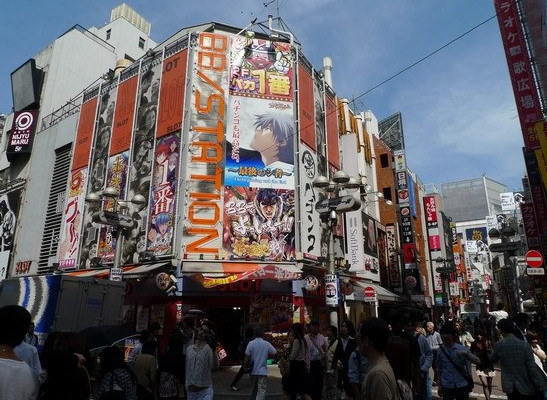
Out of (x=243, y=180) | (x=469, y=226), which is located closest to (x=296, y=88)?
(x=243, y=180)

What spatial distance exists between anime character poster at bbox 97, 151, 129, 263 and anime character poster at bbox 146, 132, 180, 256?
245 centimetres

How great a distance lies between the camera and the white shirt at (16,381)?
2.79 metres

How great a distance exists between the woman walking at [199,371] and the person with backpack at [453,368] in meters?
3.86

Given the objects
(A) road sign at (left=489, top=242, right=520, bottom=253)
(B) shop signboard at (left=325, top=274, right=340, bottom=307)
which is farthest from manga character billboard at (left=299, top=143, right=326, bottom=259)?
(A) road sign at (left=489, top=242, right=520, bottom=253)

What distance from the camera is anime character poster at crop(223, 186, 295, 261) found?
17.8 metres

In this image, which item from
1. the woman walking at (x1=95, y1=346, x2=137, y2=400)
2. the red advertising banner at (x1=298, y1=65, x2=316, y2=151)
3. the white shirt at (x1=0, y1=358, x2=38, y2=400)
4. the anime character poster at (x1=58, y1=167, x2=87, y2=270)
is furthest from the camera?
the anime character poster at (x1=58, y1=167, x2=87, y2=270)

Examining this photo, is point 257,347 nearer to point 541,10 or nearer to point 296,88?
point 296,88

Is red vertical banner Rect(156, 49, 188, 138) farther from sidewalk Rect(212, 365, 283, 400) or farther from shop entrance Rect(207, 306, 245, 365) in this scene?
sidewalk Rect(212, 365, 283, 400)

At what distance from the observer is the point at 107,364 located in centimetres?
451

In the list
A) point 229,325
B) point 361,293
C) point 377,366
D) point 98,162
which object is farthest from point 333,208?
point 98,162

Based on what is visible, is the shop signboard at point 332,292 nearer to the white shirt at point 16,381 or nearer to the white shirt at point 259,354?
the white shirt at point 259,354

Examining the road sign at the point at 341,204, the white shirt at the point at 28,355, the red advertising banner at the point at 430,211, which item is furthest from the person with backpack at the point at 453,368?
the red advertising banner at the point at 430,211

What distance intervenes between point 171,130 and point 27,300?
11.7 meters

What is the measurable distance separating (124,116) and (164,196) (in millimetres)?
6464
